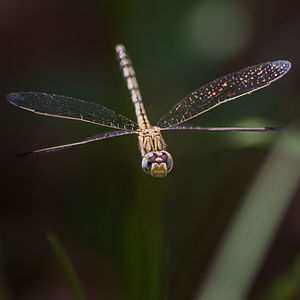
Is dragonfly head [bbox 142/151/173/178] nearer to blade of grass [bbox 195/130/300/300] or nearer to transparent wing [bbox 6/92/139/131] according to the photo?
transparent wing [bbox 6/92/139/131]

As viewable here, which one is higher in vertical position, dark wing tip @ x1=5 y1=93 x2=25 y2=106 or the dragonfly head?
dark wing tip @ x1=5 y1=93 x2=25 y2=106

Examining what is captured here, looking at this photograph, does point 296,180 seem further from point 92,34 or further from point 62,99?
point 92,34

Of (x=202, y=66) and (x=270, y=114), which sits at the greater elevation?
(x=202, y=66)

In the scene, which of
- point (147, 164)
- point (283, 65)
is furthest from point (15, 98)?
point (283, 65)

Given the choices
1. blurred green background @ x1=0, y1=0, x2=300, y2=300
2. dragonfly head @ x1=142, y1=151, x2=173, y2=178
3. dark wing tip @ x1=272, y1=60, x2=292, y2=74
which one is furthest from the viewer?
blurred green background @ x1=0, y1=0, x2=300, y2=300

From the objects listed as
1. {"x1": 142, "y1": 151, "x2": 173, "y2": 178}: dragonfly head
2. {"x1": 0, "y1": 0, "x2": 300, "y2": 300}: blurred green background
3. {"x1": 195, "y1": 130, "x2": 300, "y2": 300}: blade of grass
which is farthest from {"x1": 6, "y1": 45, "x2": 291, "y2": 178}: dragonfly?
{"x1": 195, "y1": 130, "x2": 300, "y2": 300}: blade of grass

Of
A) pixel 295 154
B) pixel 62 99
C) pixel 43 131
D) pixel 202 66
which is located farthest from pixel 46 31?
pixel 295 154

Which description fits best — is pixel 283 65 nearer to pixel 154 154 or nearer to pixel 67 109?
pixel 154 154
